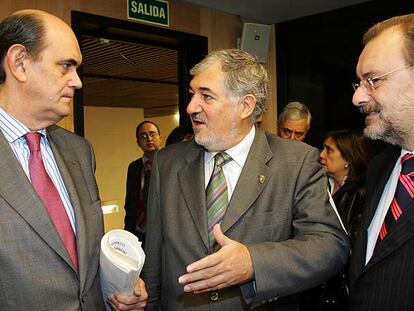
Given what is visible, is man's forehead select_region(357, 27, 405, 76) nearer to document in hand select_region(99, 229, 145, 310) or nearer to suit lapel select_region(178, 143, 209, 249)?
suit lapel select_region(178, 143, 209, 249)

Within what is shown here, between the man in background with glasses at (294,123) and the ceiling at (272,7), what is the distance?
3.58 ft

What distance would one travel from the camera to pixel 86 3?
3668 millimetres

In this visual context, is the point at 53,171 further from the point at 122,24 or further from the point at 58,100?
the point at 122,24

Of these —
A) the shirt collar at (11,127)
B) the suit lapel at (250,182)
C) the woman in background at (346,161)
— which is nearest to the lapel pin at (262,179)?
the suit lapel at (250,182)

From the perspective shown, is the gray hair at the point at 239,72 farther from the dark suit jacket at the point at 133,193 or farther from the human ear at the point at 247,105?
the dark suit jacket at the point at 133,193

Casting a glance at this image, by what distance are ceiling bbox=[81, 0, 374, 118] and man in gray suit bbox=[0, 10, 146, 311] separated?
2.57m

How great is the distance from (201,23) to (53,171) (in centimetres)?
319

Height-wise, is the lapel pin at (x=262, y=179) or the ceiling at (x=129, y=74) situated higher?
the ceiling at (x=129, y=74)

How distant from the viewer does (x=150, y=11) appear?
13.3 feet

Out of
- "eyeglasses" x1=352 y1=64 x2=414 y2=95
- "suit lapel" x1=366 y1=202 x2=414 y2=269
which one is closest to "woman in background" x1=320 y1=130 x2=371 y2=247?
"eyeglasses" x1=352 y1=64 x2=414 y2=95

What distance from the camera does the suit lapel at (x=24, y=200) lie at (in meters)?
1.43

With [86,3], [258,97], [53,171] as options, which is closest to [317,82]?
[86,3]

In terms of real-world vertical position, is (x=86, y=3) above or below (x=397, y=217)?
above

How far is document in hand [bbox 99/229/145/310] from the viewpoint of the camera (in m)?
1.46
